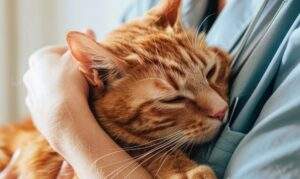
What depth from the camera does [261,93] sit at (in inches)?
34.6

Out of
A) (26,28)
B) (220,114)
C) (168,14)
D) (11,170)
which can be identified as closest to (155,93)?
(220,114)

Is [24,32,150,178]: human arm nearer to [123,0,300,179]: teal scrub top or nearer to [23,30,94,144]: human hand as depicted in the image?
[23,30,94,144]: human hand

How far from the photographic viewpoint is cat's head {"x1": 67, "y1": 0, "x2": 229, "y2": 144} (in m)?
0.94

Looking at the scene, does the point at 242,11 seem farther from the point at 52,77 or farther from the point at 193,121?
the point at 52,77

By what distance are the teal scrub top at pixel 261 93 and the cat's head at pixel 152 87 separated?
0.04 metres

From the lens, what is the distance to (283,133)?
2.56 feet

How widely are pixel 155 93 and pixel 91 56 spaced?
13 centimetres

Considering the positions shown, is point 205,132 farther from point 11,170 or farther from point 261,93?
point 11,170

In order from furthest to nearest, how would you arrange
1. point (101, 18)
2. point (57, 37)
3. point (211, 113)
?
point (57, 37) → point (101, 18) → point (211, 113)

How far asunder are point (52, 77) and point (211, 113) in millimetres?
325

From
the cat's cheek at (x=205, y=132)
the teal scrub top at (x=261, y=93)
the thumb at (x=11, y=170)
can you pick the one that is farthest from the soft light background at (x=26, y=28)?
the cat's cheek at (x=205, y=132)

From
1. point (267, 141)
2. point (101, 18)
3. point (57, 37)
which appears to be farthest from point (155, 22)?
point (57, 37)

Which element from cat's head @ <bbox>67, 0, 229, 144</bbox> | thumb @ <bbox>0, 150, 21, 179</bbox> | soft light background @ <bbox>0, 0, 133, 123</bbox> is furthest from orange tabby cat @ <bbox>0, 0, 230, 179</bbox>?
soft light background @ <bbox>0, 0, 133, 123</bbox>

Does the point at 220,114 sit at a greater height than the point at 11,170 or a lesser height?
greater
